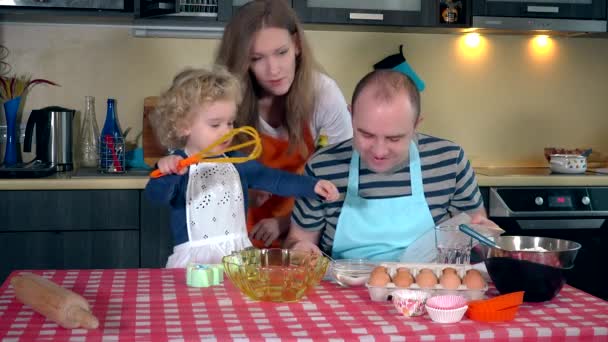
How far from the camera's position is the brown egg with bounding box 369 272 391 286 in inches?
66.7

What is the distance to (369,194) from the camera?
2.24 metres

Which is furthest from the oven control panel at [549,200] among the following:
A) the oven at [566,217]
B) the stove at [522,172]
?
the stove at [522,172]

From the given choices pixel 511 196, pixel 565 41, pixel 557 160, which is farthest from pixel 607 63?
pixel 511 196

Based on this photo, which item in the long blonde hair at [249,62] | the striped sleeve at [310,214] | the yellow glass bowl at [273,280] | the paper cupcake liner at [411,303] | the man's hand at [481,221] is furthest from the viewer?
the long blonde hair at [249,62]

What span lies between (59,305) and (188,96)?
88cm

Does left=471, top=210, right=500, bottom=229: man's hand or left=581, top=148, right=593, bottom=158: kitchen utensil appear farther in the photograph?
left=581, top=148, right=593, bottom=158: kitchen utensil

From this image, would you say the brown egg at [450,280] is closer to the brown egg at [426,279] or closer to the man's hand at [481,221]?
the brown egg at [426,279]

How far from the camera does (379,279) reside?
1698 mm

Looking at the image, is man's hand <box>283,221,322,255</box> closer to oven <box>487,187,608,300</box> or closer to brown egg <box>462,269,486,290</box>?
brown egg <box>462,269,486,290</box>

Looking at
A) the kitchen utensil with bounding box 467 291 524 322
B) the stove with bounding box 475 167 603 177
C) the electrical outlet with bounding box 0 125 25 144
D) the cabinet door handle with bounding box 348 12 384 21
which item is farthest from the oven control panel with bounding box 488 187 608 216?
the electrical outlet with bounding box 0 125 25 144

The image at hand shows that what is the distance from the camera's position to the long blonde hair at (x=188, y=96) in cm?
225

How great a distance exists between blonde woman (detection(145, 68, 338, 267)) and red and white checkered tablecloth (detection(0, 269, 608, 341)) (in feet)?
1.65

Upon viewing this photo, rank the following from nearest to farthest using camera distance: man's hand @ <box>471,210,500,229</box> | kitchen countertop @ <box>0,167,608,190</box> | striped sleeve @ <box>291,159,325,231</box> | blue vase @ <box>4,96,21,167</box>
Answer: man's hand @ <box>471,210,500,229</box>, striped sleeve @ <box>291,159,325,231</box>, kitchen countertop @ <box>0,167,608,190</box>, blue vase @ <box>4,96,21,167</box>

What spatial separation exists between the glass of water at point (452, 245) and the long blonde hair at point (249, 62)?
84cm
